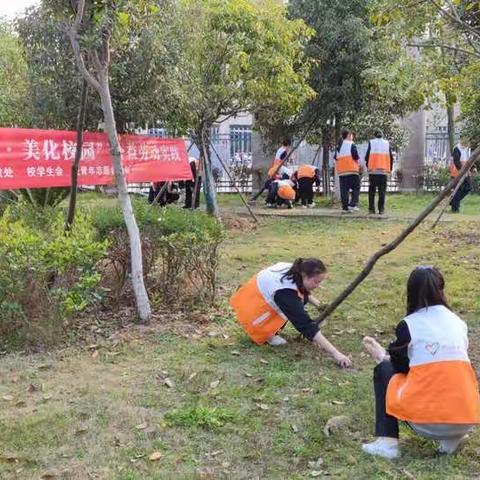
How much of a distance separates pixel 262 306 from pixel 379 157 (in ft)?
27.3

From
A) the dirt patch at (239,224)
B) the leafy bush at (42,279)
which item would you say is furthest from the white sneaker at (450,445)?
the dirt patch at (239,224)

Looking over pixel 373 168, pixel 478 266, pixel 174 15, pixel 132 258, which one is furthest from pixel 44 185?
pixel 373 168

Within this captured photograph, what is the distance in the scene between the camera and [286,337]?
5535mm

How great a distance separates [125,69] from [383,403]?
20.7ft

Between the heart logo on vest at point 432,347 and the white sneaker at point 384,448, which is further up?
the heart logo on vest at point 432,347

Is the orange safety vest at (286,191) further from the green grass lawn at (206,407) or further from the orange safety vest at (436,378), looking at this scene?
the orange safety vest at (436,378)

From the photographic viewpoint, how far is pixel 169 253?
6.05m

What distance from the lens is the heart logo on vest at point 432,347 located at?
3416 mm

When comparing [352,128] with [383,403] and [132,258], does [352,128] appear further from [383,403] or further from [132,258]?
[383,403]

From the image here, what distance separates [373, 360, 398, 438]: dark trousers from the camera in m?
3.63

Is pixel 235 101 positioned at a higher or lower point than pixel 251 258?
higher

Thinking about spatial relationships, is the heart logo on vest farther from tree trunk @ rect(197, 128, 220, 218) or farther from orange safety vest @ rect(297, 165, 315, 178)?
orange safety vest @ rect(297, 165, 315, 178)

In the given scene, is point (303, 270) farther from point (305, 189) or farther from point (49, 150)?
point (305, 189)

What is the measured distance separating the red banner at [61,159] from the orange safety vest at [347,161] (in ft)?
17.8
